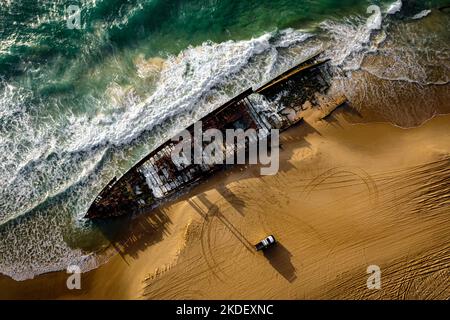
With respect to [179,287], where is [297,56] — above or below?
above

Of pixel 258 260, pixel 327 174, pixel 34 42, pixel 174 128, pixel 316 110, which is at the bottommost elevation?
pixel 258 260

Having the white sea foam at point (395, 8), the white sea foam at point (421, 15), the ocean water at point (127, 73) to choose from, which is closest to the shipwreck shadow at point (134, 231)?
the ocean water at point (127, 73)

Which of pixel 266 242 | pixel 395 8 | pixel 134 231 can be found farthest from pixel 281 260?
pixel 395 8

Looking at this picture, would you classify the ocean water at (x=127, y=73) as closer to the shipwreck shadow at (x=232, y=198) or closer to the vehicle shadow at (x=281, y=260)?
the shipwreck shadow at (x=232, y=198)

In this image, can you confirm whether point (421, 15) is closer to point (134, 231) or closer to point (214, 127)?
point (214, 127)

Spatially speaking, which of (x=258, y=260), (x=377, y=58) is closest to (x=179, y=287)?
(x=258, y=260)

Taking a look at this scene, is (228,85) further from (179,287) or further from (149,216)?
(179,287)

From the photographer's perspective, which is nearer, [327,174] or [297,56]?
[327,174]
